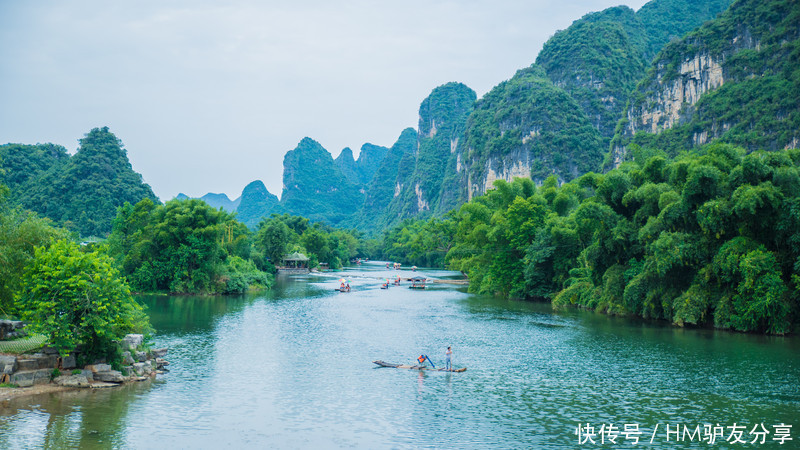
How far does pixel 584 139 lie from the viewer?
139375mm

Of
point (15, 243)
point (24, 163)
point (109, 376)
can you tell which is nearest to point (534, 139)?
point (24, 163)

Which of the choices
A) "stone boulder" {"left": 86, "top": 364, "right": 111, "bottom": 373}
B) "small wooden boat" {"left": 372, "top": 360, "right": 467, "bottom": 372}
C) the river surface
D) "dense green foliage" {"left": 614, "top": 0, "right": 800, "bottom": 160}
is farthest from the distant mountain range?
"stone boulder" {"left": 86, "top": 364, "right": 111, "bottom": 373}

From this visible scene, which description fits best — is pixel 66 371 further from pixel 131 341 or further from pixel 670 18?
pixel 670 18

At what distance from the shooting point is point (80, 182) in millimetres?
92688

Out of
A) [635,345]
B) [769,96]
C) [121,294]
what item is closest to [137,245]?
[121,294]

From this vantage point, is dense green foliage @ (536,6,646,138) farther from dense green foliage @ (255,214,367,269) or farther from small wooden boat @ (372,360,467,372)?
small wooden boat @ (372,360,467,372)

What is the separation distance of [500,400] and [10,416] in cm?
1321

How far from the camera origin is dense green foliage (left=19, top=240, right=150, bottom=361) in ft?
55.4

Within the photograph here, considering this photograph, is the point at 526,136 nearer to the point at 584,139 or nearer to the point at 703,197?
the point at 584,139

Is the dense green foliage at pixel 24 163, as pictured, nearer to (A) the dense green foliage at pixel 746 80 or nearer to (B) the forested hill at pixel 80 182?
(B) the forested hill at pixel 80 182

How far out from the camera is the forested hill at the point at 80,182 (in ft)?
291

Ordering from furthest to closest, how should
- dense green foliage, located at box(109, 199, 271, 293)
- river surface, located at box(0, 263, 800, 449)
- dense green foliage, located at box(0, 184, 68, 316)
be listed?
dense green foliage, located at box(109, 199, 271, 293)
dense green foliage, located at box(0, 184, 68, 316)
river surface, located at box(0, 263, 800, 449)

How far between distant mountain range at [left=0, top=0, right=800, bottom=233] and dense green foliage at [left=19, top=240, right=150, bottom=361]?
36714 millimetres

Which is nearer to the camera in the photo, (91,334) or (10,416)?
(10,416)
